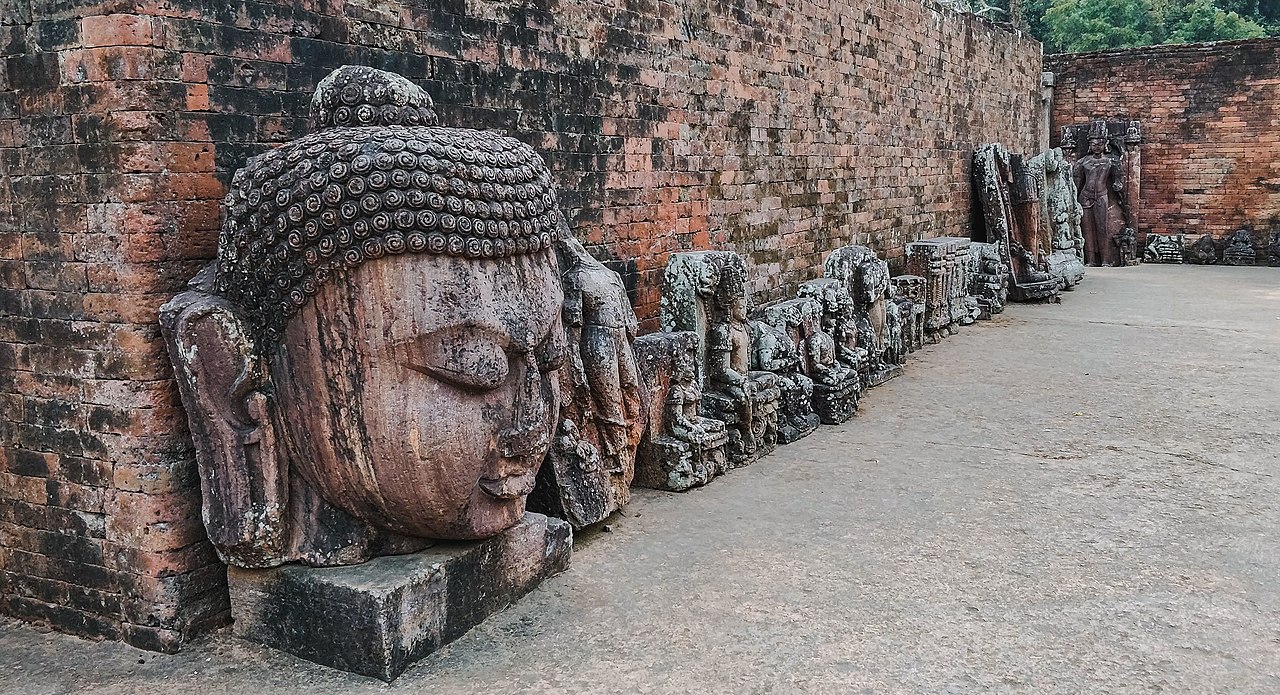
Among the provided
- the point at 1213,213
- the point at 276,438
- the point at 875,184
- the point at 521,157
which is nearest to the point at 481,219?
the point at 521,157

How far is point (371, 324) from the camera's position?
10.2 feet

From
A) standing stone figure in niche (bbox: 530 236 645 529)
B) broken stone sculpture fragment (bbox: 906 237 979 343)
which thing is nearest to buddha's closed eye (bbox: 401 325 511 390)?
standing stone figure in niche (bbox: 530 236 645 529)

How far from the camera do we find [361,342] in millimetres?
3119

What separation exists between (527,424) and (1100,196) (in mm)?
15635

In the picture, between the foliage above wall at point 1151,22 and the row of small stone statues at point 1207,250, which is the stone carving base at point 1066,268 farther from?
the foliage above wall at point 1151,22

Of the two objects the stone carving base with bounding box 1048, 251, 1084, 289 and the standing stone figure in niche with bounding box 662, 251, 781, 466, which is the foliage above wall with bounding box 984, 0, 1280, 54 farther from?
the standing stone figure in niche with bounding box 662, 251, 781, 466

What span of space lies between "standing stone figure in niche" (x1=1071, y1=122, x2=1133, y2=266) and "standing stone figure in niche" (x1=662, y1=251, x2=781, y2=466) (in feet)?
42.3

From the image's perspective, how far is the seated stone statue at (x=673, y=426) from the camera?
17.0 ft

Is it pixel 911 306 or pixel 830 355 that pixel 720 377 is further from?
A: pixel 911 306

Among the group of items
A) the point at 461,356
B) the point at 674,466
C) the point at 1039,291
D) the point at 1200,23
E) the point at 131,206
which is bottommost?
the point at 674,466

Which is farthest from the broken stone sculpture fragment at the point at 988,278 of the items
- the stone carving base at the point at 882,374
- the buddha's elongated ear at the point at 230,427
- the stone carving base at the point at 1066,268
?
the buddha's elongated ear at the point at 230,427

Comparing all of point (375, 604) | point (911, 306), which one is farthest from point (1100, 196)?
point (375, 604)

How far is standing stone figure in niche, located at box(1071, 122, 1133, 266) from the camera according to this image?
54.2 ft

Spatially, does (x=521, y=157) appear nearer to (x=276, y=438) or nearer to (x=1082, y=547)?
(x=276, y=438)
